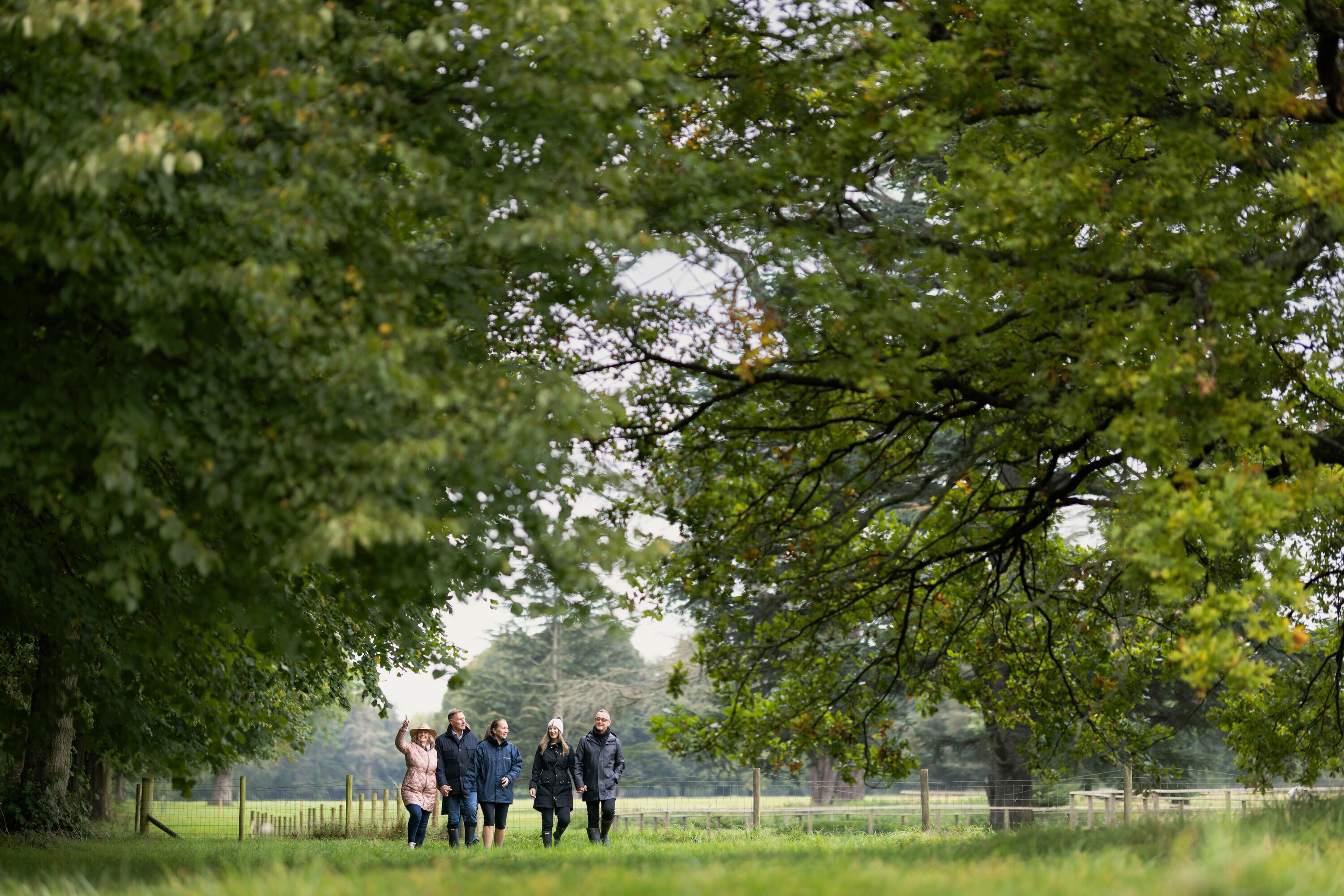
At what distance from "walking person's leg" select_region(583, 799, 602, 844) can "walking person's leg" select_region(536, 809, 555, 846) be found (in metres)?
0.45

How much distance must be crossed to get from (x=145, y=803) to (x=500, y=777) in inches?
459

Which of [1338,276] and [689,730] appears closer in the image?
[1338,276]

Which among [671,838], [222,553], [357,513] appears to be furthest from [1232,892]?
[671,838]

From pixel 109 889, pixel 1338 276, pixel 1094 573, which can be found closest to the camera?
pixel 109 889

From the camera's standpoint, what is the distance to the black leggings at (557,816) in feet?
48.2

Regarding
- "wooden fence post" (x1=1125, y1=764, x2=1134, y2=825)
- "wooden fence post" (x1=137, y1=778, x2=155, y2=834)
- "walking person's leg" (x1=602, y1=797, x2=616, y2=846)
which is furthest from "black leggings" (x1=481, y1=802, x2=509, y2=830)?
"wooden fence post" (x1=137, y1=778, x2=155, y2=834)

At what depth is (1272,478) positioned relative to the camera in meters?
8.96

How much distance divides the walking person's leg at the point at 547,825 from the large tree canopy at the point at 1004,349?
104 inches

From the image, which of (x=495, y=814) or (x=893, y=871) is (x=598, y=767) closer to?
(x=495, y=814)

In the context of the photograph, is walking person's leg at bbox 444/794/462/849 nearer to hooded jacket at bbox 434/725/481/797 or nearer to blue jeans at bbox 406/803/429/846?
hooded jacket at bbox 434/725/481/797

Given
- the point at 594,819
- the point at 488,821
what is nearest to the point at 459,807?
the point at 488,821

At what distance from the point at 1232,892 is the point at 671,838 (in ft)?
60.0

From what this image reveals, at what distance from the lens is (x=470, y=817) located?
1467 centimetres

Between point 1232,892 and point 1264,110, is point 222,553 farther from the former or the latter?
point 1264,110
